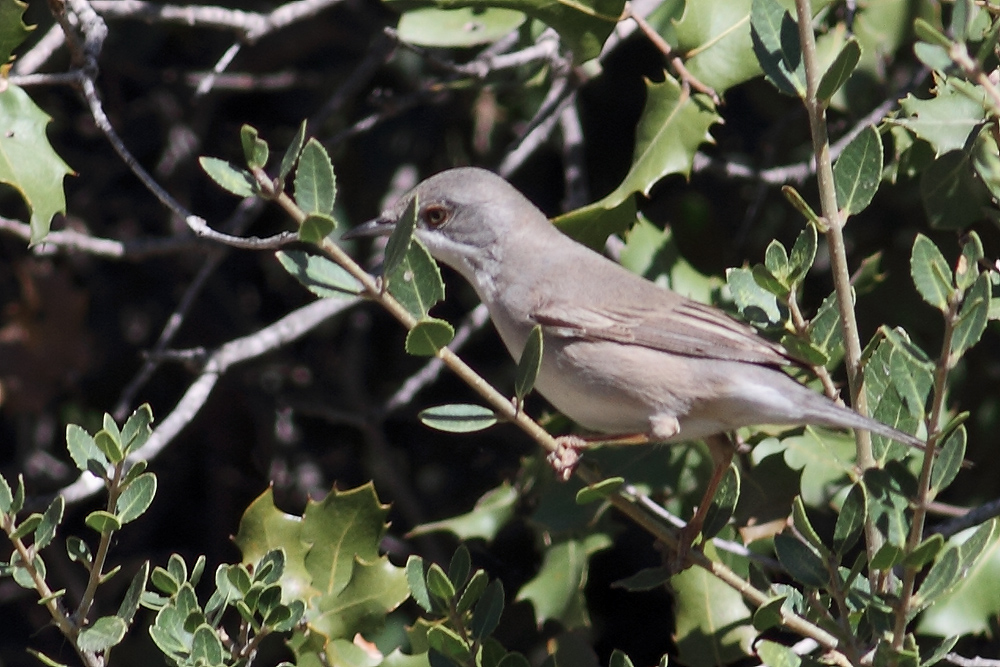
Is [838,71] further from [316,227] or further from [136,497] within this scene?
[136,497]

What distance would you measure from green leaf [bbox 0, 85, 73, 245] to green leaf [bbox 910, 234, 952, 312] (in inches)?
88.9

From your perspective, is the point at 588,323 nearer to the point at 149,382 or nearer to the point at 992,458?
the point at 992,458

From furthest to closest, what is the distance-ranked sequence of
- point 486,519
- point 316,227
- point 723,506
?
point 486,519 < point 723,506 < point 316,227

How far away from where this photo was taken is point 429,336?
84.6 inches

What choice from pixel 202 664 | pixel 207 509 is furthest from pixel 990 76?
pixel 207 509

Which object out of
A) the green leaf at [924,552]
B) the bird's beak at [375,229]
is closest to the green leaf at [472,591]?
the green leaf at [924,552]

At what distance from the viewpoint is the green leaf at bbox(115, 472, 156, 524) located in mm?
2316

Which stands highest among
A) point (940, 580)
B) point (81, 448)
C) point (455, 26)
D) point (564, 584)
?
point (455, 26)

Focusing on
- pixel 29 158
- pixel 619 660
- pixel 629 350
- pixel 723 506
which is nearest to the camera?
pixel 619 660

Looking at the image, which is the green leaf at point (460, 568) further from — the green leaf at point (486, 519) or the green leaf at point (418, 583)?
the green leaf at point (486, 519)

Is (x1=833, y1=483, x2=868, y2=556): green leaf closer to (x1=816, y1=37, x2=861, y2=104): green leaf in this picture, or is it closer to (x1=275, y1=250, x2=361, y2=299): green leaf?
(x1=816, y1=37, x2=861, y2=104): green leaf

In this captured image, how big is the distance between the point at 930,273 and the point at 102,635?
1.80 m

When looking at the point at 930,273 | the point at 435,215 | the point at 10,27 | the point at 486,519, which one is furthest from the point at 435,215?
the point at 930,273

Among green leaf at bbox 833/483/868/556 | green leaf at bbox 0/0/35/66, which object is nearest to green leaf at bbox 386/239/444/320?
green leaf at bbox 833/483/868/556
